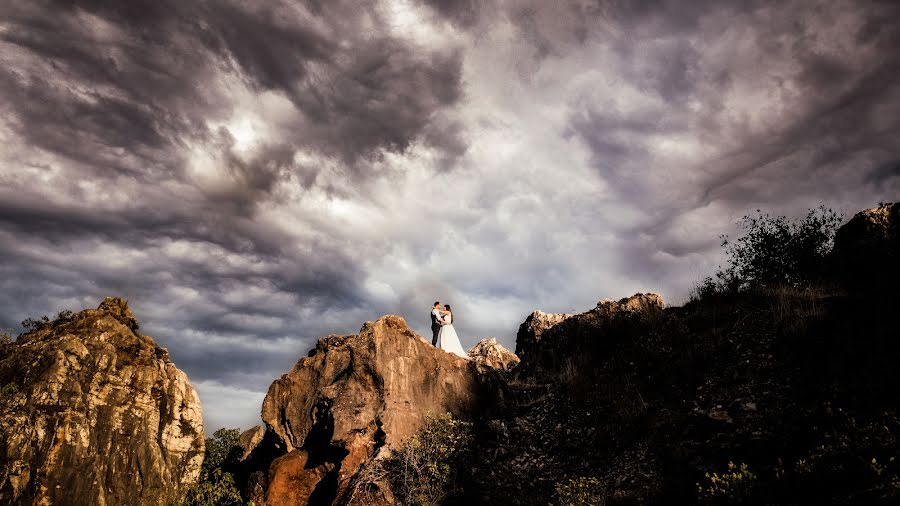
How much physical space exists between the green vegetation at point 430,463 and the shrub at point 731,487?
8185mm

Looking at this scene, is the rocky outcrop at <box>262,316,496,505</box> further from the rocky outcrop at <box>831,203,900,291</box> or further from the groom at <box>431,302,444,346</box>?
the rocky outcrop at <box>831,203,900,291</box>

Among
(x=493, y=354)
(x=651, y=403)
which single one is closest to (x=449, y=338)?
(x=493, y=354)

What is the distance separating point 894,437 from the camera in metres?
10.2

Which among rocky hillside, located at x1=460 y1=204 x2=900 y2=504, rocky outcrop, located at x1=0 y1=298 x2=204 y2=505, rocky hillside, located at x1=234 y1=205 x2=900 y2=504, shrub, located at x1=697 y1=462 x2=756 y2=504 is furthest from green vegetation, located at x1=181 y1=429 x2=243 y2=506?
shrub, located at x1=697 y1=462 x2=756 y2=504

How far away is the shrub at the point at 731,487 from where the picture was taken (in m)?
10.8

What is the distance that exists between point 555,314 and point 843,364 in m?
16.5

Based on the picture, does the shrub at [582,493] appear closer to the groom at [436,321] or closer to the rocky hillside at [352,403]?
the rocky hillside at [352,403]

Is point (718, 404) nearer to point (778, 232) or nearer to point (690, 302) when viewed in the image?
→ point (690, 302)

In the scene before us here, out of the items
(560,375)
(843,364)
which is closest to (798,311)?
(843,364)

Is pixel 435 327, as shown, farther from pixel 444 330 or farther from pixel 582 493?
pixel 582 493

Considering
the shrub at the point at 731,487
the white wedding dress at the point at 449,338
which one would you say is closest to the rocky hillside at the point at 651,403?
the shrub at the point at 731,487

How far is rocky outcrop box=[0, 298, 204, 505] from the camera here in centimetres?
1473

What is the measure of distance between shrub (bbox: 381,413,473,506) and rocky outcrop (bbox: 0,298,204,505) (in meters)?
8.59

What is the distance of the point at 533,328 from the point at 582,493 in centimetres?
1650
